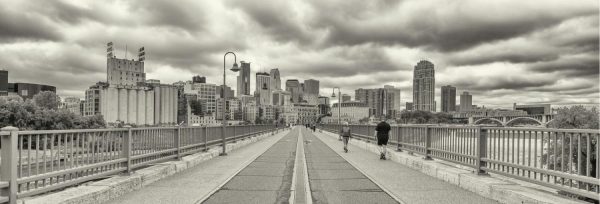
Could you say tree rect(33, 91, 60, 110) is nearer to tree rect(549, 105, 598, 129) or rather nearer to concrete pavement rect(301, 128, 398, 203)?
tree rect(549, 105, 598, 129)

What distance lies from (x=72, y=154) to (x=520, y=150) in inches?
405

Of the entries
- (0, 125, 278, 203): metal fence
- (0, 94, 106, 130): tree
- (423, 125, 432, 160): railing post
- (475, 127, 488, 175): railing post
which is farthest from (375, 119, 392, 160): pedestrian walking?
(0, 94, 106, 130): tree

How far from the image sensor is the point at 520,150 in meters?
11.8

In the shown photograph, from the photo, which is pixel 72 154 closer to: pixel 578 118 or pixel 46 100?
pixel 578 118

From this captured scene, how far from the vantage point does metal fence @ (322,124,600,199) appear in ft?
23.9

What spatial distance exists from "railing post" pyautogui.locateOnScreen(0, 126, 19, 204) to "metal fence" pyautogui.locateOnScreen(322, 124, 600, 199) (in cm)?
812

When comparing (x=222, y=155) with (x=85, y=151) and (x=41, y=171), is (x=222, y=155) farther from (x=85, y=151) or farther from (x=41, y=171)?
(x=41, y=171)

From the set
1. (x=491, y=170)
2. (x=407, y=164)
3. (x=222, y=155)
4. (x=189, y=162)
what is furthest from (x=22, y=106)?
(x=491, y=170)

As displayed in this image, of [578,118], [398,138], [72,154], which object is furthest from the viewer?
[578,118]

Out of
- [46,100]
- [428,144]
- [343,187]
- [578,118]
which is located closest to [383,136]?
[428,144]

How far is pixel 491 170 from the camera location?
10.2 m

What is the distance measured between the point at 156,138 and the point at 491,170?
355 inches

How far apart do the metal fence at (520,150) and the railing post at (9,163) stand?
8.12 metres

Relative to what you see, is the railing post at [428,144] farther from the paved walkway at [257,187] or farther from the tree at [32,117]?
the tree at [32,117]
